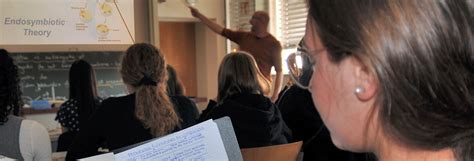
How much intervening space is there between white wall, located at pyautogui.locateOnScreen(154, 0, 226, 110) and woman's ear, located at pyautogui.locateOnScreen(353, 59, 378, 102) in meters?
3.78

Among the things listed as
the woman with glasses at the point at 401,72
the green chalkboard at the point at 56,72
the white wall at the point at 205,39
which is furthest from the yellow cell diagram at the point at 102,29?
the woman with glasses at the point at 401,72

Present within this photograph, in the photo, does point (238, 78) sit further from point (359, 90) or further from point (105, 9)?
point (359, 90)

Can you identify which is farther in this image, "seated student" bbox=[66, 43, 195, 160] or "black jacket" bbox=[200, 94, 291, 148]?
"black jacket" bbox=[200, 94, 291, 148]

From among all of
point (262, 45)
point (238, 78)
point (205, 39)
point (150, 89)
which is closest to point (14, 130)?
point (150, 89)

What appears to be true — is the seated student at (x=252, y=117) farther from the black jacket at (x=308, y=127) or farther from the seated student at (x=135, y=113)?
the seated student at (x=135, y=113)

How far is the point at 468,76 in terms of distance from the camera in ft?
1.98

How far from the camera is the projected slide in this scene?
3447 millimetres

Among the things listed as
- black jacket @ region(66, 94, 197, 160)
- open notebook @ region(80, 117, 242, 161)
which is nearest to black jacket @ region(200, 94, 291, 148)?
black jacket @ region(66, 94, 197, 160)

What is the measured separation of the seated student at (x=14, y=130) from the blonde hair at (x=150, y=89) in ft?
1.51

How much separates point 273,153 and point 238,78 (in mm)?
561

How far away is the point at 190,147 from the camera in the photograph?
1.02 meters

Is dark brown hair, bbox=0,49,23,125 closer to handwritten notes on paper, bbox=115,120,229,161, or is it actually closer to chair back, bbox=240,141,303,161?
chair back, bbox=240,141,303,161

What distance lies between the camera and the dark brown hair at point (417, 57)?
1.88 ft

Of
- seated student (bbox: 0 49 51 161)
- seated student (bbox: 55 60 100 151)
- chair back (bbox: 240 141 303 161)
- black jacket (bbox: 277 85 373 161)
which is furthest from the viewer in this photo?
seated student (bbox: 55 60 100 151)
